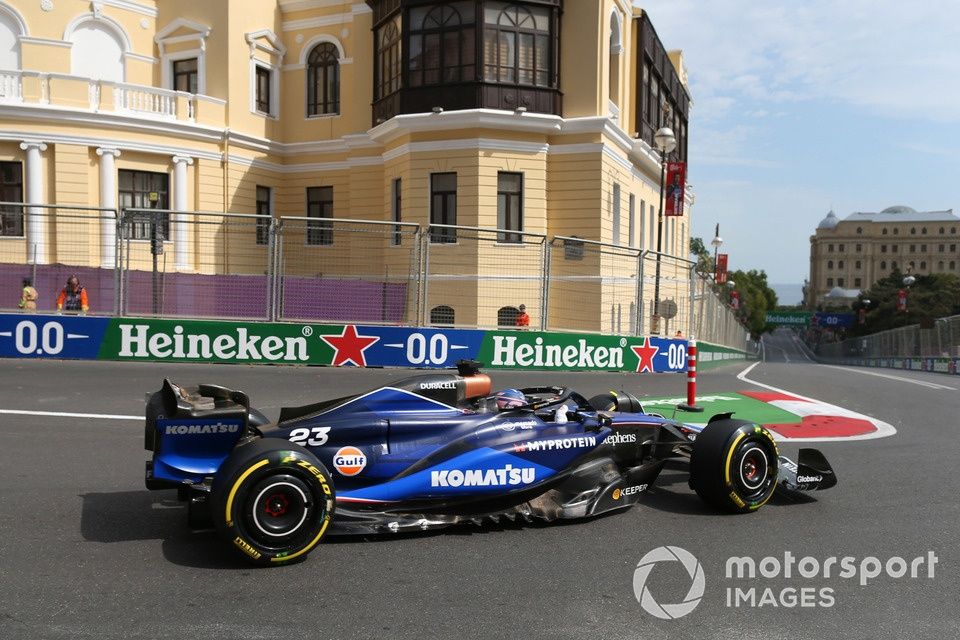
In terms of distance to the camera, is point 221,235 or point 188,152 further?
point 188,152

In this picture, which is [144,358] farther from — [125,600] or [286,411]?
[125,600]

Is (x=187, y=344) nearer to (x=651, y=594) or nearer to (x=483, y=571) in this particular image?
(x=483, y=571)

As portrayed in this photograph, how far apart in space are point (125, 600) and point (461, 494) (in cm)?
213

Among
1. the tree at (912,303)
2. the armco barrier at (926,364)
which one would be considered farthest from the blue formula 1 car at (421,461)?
the tree at (912,303)

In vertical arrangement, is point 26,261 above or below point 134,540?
above

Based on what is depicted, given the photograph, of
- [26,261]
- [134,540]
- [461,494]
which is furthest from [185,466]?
[26,261]

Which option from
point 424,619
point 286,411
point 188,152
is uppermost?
point 188,152

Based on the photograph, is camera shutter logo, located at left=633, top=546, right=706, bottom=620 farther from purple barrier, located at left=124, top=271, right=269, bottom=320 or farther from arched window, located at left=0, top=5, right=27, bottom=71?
arched window, located at left=0, top=5, right=27, bottom=71

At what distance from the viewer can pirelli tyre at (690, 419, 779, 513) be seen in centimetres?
587

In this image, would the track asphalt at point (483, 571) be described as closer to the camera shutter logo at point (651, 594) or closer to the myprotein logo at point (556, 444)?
the camera shutter logo at point (651, 594)

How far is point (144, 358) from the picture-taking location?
12711 millimetres

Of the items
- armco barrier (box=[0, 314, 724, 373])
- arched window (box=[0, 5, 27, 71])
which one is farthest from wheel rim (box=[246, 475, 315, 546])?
arched window (box=[0, 5, 27, 71])

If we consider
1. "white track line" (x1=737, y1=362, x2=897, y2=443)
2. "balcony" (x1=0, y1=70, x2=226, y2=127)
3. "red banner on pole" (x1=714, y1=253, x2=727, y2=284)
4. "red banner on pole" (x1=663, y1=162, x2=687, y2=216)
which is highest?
"balcony" (x1=0, y1=70, x2=226, y2=127)

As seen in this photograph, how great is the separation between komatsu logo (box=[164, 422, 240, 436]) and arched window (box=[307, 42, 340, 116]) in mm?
26652
